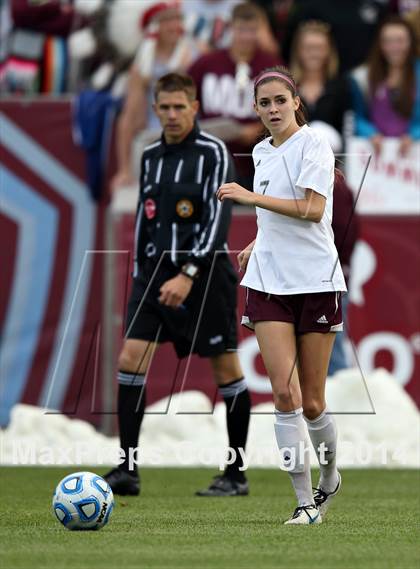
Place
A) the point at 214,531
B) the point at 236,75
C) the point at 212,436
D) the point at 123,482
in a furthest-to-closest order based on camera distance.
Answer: the point at 236,75 → the point at 212,436 → the point at 123,482 → the point at 214,531

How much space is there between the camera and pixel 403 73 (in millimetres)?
13055

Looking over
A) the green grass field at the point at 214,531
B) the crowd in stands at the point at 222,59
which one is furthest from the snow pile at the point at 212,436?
the green grass field at the point at 214,531

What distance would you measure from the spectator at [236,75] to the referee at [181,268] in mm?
3763

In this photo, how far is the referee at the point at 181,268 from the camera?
8945 mm

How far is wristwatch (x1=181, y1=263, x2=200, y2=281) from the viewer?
8.88m

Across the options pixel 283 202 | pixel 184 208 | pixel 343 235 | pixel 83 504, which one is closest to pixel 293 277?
pixel 283 202

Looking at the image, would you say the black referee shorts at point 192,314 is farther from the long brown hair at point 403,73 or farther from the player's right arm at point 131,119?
the long brown hair at point 403,73

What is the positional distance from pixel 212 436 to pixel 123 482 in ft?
8.76

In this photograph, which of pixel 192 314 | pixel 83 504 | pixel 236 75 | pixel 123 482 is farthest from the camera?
pixel 236 75

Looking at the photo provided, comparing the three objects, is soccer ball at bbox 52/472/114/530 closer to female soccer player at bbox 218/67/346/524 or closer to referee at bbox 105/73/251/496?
female soccer player at bbox 218/67/346/524

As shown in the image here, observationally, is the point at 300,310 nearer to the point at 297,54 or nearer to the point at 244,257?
the point at 244,257

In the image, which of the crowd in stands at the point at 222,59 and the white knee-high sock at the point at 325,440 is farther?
the crowd in stands at the point at 222,59

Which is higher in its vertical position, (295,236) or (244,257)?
(295,236)

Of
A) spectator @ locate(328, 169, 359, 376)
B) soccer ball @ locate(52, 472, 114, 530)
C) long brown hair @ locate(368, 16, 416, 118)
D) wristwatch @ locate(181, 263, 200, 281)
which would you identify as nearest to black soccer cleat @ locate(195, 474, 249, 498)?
wristwatch @ locate(181, 263, 200, 281)
